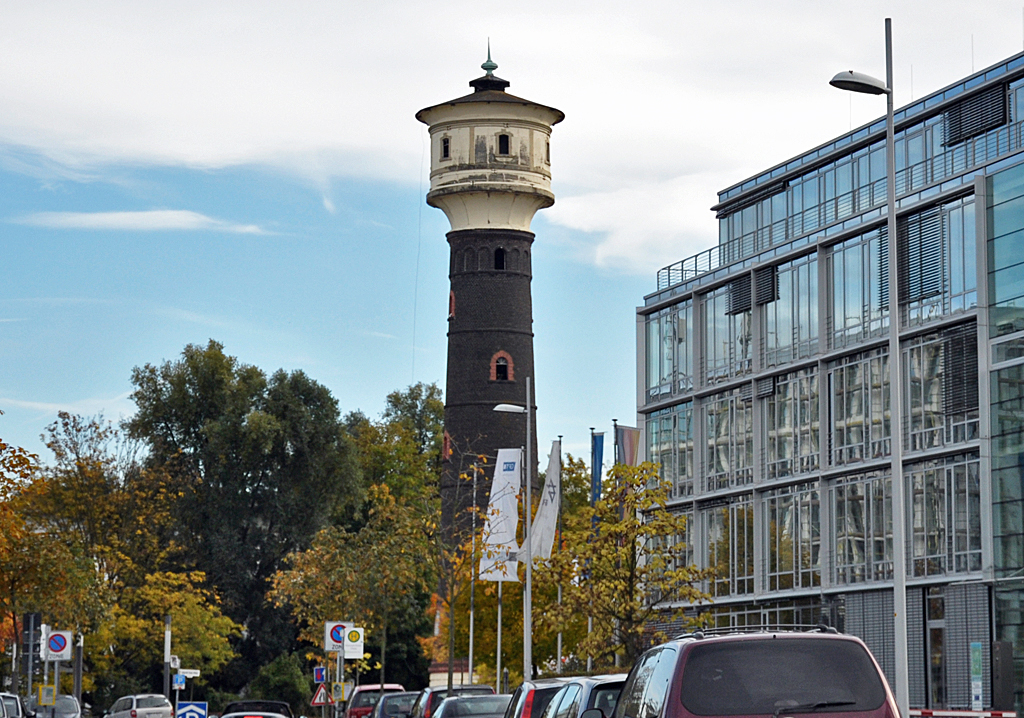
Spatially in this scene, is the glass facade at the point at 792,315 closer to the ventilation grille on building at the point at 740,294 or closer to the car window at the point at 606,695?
the ventilation grille on building at the point at 740,294

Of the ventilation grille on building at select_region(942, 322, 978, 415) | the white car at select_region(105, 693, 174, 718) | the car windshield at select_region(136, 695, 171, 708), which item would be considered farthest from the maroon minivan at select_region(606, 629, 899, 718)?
the car windshield at select_region(136, 695, 171, 708)

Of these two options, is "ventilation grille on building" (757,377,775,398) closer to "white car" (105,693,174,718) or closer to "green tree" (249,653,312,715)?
"white car" (105,693,174,718)

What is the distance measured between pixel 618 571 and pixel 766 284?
47.8 feet

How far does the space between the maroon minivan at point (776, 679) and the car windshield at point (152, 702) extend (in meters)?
42.1

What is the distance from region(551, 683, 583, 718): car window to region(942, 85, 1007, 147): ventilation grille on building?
30108 millimetres

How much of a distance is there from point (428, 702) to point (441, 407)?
7337 centimetres

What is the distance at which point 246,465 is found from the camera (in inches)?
3150

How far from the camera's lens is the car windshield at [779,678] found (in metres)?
10.6

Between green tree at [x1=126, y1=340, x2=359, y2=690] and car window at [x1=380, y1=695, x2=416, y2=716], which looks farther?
green tree at [x1=126, y1=340, x2=359, y2=690]

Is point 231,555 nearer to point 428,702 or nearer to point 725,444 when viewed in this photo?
point 725,444

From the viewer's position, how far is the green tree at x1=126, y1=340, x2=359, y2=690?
3039 inches

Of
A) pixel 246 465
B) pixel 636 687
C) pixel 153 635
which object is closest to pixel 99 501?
pixel 153 635

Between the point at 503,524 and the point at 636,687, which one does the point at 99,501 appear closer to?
the point at 503,524

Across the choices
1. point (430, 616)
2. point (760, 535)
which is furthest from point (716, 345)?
point (430, 616)
